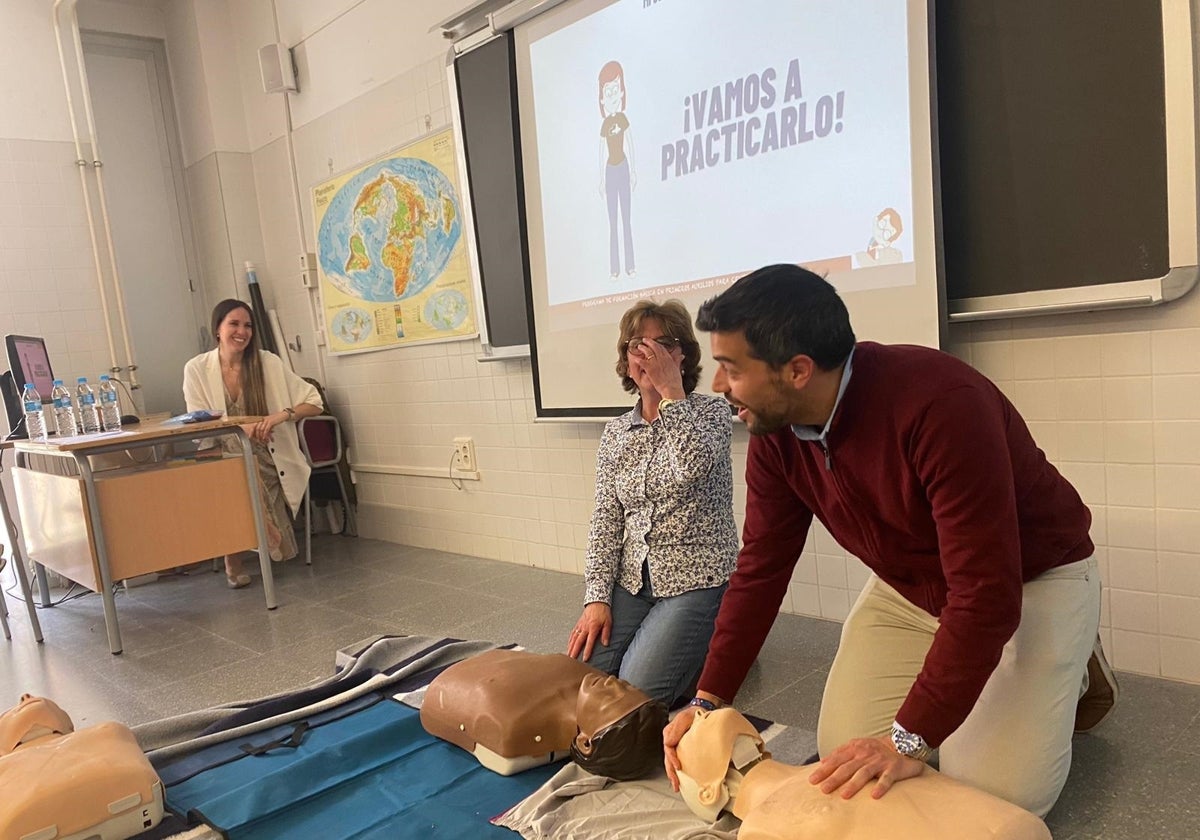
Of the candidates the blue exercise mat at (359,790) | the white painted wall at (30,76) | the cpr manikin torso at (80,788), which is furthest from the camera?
the white painted wall at (30,76)

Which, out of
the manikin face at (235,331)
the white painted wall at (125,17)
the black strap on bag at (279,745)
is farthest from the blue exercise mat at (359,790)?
the white painted wall at (125,17)

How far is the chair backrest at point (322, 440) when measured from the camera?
4559mm

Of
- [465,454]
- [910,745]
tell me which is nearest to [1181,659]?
[910,745]

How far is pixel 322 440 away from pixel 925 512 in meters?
3.86

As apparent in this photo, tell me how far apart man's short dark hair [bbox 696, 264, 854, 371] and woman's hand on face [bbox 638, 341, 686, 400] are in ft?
2.44

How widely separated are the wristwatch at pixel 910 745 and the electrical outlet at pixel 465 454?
2966 millimetres

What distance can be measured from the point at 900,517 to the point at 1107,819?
710 millimetres

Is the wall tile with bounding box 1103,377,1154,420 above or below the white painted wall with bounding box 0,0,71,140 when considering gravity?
below

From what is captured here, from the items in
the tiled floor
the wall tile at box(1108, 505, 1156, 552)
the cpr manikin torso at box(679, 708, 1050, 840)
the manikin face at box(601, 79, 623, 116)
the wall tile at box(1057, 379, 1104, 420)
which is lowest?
the tiled floor

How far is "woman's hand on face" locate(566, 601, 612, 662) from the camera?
2162 mm

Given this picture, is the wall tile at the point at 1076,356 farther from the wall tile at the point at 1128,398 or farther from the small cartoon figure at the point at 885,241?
the small cartoon figure at the point at 885,241

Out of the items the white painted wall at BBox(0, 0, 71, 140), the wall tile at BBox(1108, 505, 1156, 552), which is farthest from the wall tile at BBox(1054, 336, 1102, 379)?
the white painted wall at BBox(0, 0, 71, 140)

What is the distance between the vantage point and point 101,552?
312 cm

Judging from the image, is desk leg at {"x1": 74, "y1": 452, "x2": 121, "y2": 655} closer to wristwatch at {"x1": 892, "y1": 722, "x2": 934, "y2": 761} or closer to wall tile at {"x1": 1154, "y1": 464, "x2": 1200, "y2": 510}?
wristwatch at {"x1": 892, "y1": 722, "x2": 934, "y2": 761}
